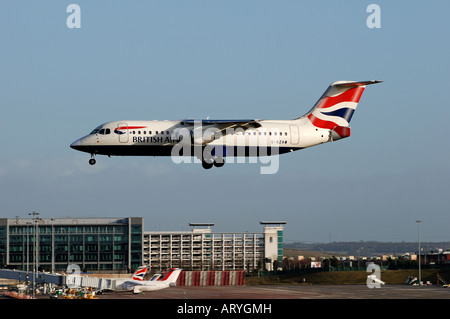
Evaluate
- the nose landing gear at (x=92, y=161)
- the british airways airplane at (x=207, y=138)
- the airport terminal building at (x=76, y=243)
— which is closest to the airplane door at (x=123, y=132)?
the british airways airplane at (x=207, y=138)

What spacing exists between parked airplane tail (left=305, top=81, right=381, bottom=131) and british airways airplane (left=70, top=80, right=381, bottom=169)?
1.74 metres

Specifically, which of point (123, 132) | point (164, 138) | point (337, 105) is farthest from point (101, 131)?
point (337, 105)

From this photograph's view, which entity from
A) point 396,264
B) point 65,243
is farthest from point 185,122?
point 65,243

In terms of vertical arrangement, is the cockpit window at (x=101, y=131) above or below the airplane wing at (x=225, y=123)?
below

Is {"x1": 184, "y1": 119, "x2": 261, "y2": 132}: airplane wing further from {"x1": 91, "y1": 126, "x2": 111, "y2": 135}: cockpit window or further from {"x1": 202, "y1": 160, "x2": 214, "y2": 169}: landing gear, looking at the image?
{"x1": 91, "y1": 126, "x2": 111, "y2": 135}: cockpit window

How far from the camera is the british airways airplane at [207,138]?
221 feet

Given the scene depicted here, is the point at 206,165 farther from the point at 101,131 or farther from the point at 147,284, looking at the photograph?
the point at 147,284

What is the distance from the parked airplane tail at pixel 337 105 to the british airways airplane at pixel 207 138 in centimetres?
174

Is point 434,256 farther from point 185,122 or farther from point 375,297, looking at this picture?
point 185,122

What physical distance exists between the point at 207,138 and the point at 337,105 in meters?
17.6

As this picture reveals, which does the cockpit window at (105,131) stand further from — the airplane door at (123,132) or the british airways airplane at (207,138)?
the airplane door at (123,132)
